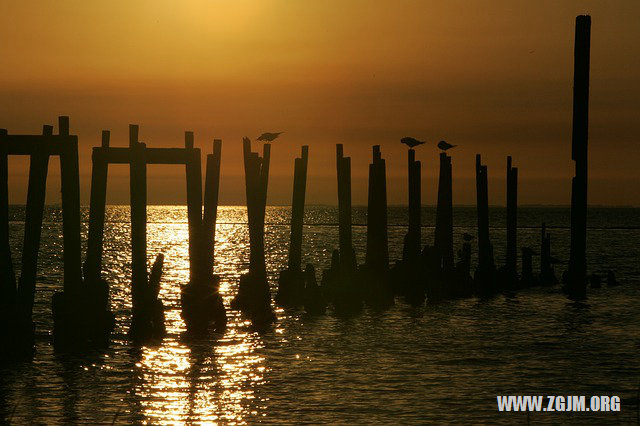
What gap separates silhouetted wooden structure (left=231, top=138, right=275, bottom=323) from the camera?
22.5 meters

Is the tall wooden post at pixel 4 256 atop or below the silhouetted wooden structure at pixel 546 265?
atop

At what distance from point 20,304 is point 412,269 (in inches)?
488

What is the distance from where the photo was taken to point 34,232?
16.5m

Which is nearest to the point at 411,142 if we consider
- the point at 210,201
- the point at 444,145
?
the point at 444,145

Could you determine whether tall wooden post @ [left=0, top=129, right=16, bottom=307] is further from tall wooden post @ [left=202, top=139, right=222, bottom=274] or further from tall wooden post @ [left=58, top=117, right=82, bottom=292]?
tall wooden post @ [left=202, top=139, right=222, bottom=274]

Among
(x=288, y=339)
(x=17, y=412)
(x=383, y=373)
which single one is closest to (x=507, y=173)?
(x=288, y=339)

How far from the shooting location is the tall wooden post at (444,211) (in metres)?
26.8

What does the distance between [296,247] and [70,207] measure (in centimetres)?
881

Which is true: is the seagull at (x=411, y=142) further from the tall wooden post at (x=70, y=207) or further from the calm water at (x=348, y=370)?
the tall wooden post at (x=70, y=207)

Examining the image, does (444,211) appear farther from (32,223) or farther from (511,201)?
(32,223)

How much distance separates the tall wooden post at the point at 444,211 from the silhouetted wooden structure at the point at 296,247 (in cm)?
393

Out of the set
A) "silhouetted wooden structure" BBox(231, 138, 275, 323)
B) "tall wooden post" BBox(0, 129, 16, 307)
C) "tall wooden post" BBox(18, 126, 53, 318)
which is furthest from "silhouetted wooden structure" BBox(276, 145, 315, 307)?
"tall wooden post" BBox(0, 129, 16, 307)

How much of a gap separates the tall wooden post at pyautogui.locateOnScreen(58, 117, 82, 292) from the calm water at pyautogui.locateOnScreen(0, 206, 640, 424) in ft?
5.19

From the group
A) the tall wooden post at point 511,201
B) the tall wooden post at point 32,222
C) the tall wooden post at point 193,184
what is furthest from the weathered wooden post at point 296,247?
the tall wooden post at point 32,222
